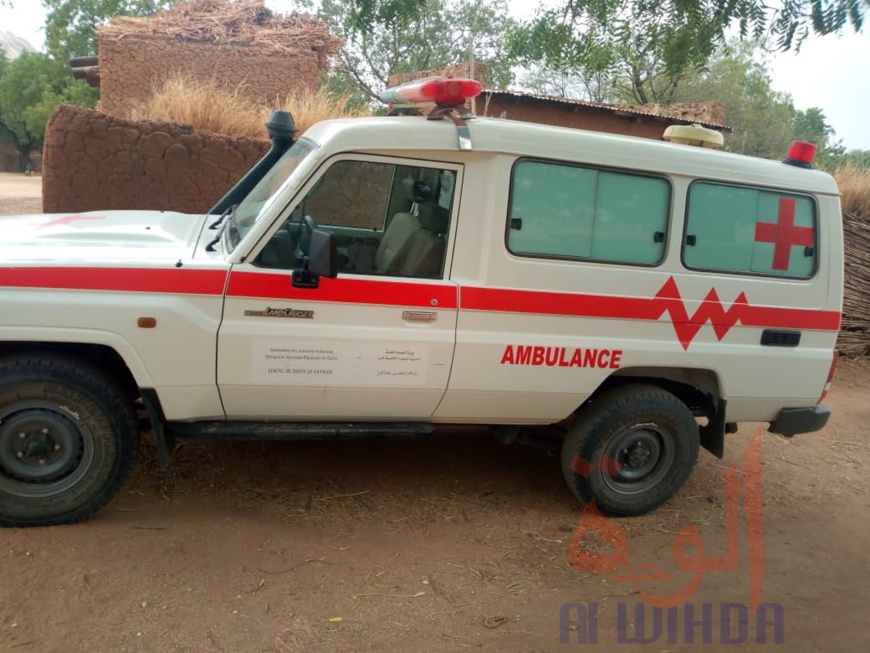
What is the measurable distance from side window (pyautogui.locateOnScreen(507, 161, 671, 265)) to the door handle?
0.56 metres

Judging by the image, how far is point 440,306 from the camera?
3.54 meters

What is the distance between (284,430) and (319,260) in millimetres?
957

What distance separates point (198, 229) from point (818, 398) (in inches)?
153

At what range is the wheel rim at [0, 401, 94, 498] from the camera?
3.24m

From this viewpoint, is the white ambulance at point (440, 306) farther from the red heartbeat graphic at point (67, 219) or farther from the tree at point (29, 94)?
the tree at point (29, 94)

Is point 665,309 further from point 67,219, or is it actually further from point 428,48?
point 428,48

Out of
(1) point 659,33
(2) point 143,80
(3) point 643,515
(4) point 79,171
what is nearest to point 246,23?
(2) point 143,80

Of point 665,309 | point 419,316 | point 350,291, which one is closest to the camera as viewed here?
point 350,291

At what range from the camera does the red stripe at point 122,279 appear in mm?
3070

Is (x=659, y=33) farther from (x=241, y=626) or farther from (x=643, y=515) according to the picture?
(x=241, y=626)

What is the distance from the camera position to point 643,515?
14.3 feet

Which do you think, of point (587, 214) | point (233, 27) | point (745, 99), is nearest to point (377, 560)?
point (587, 214)

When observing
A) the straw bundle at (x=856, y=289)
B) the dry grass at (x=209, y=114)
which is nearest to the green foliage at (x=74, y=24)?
the dry grass at (x=209, y=114)

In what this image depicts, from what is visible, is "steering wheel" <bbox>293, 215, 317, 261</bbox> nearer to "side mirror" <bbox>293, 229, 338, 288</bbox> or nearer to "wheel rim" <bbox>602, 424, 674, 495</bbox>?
"side mirror" <bbox>293, 229, 338, 288</bbox>
